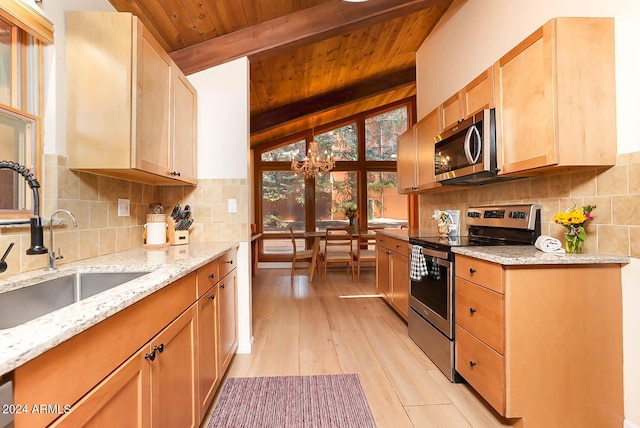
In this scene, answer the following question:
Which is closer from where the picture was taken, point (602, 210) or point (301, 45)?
point (602, 210)

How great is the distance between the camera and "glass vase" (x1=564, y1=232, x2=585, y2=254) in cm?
159

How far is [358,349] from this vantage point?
98.6 inches

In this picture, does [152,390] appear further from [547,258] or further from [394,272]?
[394,272]

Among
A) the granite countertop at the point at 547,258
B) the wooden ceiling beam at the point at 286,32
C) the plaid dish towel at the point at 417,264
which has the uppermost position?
the wooden ceiling beam at the point at 286,32

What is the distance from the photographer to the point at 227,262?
212 cm

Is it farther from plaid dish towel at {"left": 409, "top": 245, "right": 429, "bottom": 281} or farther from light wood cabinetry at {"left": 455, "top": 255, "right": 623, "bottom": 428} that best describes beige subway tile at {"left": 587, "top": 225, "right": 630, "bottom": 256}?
plaid dish towel at {"left": 409, "top": 245, "right": 429, "bottom": 281}

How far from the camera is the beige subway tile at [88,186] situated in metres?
1.60

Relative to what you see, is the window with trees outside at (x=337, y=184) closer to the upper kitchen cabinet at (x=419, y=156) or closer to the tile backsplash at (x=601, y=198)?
the upper kitchen cabinet at (x=419, y=156)

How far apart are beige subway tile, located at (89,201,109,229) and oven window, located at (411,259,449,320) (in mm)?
2170

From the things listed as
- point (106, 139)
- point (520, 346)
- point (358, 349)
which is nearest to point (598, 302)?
point (520, 346)

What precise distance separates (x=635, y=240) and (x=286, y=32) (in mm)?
2667

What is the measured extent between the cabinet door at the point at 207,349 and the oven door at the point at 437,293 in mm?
1498

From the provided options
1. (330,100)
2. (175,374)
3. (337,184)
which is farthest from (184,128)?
(337,184)

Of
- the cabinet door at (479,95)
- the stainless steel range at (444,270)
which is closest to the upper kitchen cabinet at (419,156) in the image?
the cabinet door at (479,95)
